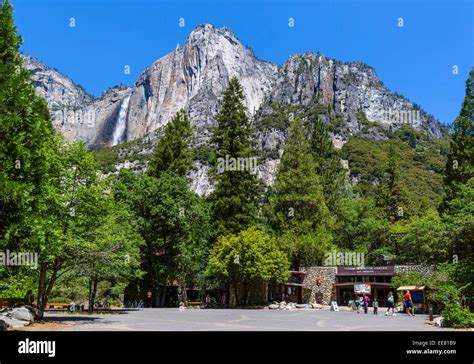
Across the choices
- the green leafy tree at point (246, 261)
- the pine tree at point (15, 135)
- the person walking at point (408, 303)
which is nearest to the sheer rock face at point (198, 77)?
the green leafy tree at point (246, 261)

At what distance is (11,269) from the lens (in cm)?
1781

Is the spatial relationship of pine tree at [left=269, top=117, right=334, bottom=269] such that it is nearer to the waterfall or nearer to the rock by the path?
the rock by the path

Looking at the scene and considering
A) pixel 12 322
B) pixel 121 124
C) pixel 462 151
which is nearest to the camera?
pixel 12 322

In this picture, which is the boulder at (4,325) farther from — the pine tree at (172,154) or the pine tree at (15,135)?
the pine tree at (172,154)

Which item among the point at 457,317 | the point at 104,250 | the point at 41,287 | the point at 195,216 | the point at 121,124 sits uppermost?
the point at 121,124

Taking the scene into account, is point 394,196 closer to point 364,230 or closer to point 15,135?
point 364,230

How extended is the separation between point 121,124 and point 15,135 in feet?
576

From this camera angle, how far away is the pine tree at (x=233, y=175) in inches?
1694

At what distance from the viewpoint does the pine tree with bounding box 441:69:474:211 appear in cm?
4141

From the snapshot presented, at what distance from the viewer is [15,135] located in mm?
16953

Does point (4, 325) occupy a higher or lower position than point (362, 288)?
higher

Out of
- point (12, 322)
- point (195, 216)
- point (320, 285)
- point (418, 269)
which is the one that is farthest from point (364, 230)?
point (12, 322)
